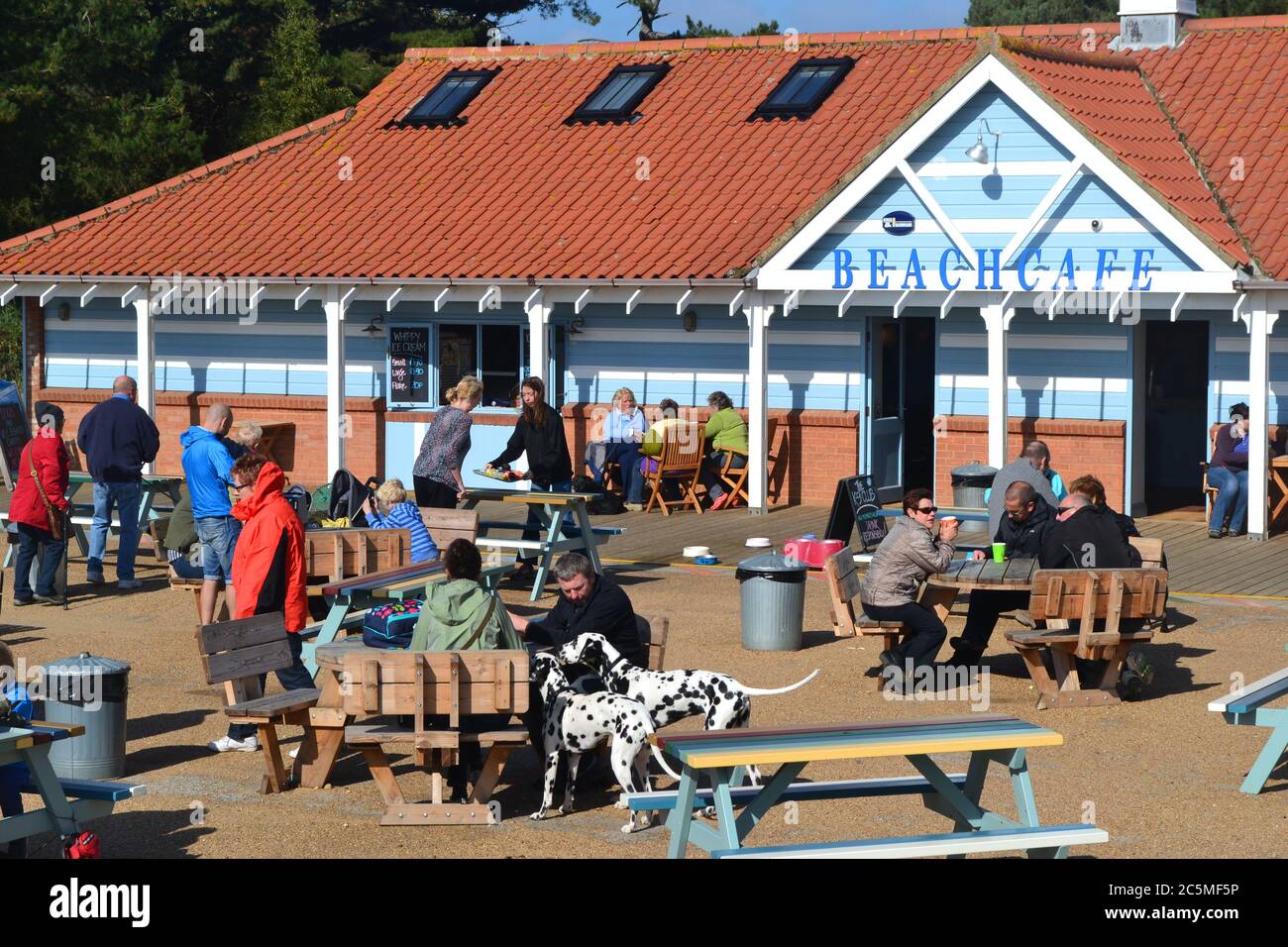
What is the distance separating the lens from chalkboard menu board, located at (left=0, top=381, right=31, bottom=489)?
21594 mm

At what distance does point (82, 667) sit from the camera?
9.62 m

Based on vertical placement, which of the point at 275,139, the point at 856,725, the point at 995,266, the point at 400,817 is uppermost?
the point at 275,139

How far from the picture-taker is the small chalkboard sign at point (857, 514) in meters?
15.6

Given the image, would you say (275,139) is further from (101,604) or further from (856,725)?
(856,725)

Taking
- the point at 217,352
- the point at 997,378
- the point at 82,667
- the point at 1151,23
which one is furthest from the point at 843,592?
the point at 217,352

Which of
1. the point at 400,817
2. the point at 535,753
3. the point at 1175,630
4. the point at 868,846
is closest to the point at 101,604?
the point at 535,753

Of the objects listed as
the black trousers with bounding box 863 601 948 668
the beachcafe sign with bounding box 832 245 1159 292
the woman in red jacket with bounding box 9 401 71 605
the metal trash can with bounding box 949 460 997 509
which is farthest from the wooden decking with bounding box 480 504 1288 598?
the woman in red jacket with bounding box 9 401 71 605

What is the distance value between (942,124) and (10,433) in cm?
1108

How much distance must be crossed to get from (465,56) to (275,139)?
2.98m

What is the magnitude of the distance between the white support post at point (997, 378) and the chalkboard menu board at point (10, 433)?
35.8 ft

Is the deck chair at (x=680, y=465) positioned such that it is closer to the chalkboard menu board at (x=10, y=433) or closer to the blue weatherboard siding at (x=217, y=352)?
the blue weatherboard siding at (x=217, y=352)

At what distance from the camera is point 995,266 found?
62.4 ft

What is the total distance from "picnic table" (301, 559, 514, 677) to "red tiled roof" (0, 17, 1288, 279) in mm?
9248

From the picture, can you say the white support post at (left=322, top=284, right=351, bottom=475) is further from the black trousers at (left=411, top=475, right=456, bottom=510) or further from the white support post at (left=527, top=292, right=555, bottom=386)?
the black trousers at (left=411, top=475, right=456, bottom=510)
